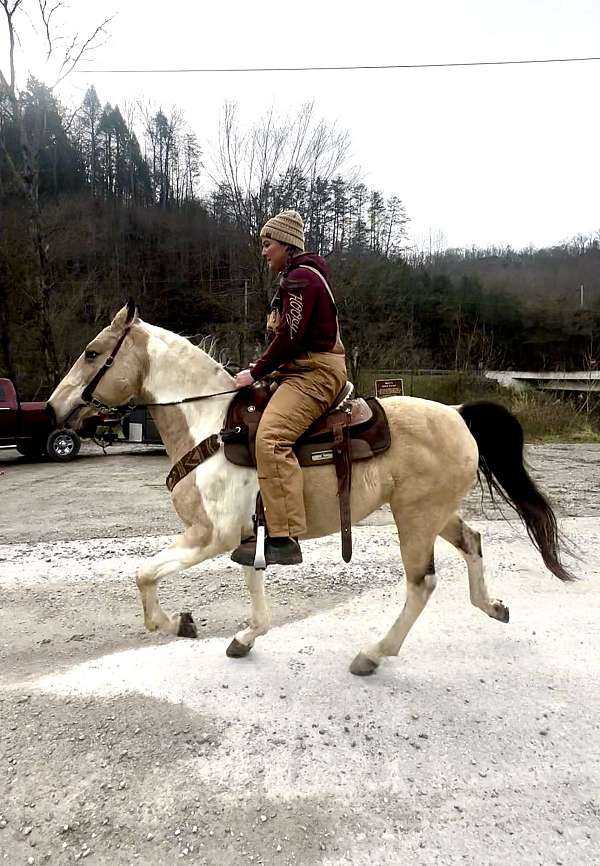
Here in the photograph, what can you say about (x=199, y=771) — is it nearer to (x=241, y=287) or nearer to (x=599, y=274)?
(x=241, y=287)

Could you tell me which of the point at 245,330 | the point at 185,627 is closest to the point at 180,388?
the point at 185,627

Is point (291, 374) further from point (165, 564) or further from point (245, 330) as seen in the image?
point (245, 330)

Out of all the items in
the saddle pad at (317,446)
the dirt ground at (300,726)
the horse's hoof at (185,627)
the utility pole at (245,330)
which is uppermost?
the utility pole at (245,330)

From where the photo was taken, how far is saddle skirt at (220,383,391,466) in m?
2.97

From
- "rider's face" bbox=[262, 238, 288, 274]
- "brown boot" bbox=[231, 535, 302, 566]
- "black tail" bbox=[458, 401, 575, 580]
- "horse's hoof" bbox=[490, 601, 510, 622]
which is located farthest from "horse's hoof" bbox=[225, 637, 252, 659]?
"rider's face" bbox=[262, 238, 288, 274]

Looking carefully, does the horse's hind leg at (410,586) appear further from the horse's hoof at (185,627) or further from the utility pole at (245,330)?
the utility pole at (245,330)

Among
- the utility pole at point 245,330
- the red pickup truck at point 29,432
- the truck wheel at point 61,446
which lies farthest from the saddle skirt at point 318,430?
the utility pole at point 245,330

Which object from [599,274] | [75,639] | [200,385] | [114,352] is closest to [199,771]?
[75,639]

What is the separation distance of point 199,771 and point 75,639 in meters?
1.65

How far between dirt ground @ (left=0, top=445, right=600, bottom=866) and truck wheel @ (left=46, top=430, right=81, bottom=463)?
8075 millimetres

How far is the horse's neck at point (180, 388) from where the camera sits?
10.4 feet

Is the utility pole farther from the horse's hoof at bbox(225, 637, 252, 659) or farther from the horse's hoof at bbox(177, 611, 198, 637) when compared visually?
Answer: the horse's hoof at bbox(177, 611, 198, 637)

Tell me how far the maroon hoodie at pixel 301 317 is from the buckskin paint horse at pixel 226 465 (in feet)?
1.53

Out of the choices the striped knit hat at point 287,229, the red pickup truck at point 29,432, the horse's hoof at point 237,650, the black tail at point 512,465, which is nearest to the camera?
the striped knit hat at point 287,229
